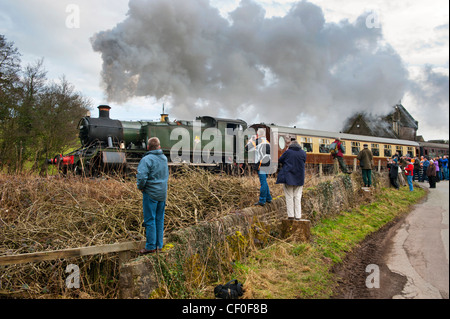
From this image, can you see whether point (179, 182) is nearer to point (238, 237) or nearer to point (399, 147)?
point (238, 237)

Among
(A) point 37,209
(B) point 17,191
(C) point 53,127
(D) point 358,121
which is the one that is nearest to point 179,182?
(A) point 37,209

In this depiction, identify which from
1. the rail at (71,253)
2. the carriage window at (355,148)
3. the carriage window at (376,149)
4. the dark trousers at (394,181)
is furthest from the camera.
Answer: the carriage window at (376,149)

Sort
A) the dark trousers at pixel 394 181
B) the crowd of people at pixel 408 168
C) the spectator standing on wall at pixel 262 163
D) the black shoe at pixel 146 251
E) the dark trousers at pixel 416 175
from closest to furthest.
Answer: the black shoe at pixel 146 251 → the spectator standing on wall at pixel 262 163 → the crowd of people at pixel 408 168 → the dark trousers at pixel 394 181 → the dark trousers at pixel 416 175

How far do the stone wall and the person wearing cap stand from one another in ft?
13.5

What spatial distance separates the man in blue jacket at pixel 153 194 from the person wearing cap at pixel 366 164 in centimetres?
943

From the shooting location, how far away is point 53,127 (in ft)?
52.7

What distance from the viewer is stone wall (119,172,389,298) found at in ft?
12.2

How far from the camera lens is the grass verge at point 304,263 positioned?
14.6 feet

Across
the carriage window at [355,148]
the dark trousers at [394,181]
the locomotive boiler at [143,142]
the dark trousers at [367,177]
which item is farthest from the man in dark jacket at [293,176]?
the carriage window at [355,148]

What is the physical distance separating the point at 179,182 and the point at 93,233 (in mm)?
2456

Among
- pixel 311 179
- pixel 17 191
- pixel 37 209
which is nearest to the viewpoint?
pixel 37 209

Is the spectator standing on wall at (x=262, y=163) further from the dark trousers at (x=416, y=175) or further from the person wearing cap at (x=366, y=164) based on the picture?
the dark trousers at (x=416, y=175)

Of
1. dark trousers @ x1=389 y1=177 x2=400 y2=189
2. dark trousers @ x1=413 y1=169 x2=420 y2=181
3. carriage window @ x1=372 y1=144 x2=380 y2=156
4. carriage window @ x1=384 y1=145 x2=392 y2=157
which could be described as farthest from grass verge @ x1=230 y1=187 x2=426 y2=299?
carriage window @ x1=384 y1=145 x2=392 y2=157

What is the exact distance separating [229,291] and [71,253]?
6.33 ft
